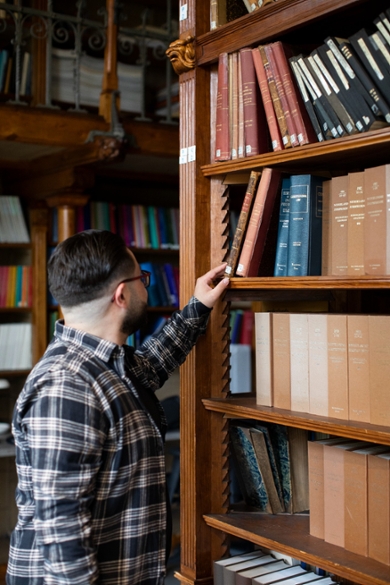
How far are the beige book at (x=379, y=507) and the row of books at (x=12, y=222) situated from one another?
3767 millimetres

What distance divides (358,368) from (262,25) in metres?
0.97

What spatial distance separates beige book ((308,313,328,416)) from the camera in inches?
70.3

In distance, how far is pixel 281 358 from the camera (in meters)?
1.92

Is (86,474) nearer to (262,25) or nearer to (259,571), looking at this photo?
(259,571)

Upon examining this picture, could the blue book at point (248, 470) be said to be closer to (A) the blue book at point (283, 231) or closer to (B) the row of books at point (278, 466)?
(B) the row of books at point (278, 466)

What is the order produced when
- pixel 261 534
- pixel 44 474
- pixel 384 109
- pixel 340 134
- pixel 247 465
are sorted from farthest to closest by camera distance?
pixel 247 465 < pixel 261 534 < pixel 340 134 < pixel 384 109 < pixel 44 474

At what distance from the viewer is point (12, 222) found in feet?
16.2

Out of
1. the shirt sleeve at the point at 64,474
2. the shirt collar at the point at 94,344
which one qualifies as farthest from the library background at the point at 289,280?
the shirt sleeve at the point at 64,474

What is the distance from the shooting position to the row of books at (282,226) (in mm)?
1815

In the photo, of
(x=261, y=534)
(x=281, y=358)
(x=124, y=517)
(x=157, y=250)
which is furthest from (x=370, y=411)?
(x=157, y=250)

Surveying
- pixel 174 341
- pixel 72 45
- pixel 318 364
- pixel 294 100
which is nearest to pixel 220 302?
pixel 174 341

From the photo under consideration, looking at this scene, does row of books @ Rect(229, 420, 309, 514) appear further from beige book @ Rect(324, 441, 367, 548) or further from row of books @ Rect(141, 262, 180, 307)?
row of books @ Rect(141, 262, 180, 307)

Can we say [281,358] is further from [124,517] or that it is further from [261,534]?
[124,517]

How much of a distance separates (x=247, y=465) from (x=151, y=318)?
11.2ft
